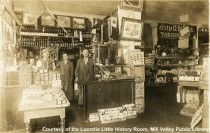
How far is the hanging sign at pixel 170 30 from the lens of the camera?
31.2 feet

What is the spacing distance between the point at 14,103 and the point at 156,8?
18.9 ft

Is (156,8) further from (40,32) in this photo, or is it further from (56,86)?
(56,86)

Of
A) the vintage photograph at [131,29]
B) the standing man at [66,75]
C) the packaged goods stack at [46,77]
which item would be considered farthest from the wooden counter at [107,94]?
the standing man at [66,75]

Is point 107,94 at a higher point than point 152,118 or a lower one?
higher

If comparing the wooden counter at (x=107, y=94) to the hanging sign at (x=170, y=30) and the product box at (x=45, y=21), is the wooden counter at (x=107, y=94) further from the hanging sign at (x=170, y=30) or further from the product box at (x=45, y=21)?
the hanging sign at (x=170, y=30)

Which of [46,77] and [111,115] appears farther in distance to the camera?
[111,115]

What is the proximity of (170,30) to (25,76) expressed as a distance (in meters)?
7.44

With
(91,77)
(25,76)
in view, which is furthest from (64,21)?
(25,76)

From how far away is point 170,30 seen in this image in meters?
9.64

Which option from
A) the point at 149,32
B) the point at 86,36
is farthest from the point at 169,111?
the point at 149,32

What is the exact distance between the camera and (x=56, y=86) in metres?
3.95

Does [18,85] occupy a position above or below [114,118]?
above

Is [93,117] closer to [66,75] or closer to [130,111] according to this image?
[130,111]

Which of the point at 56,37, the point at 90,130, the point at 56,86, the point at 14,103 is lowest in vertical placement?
the point at 90,130
